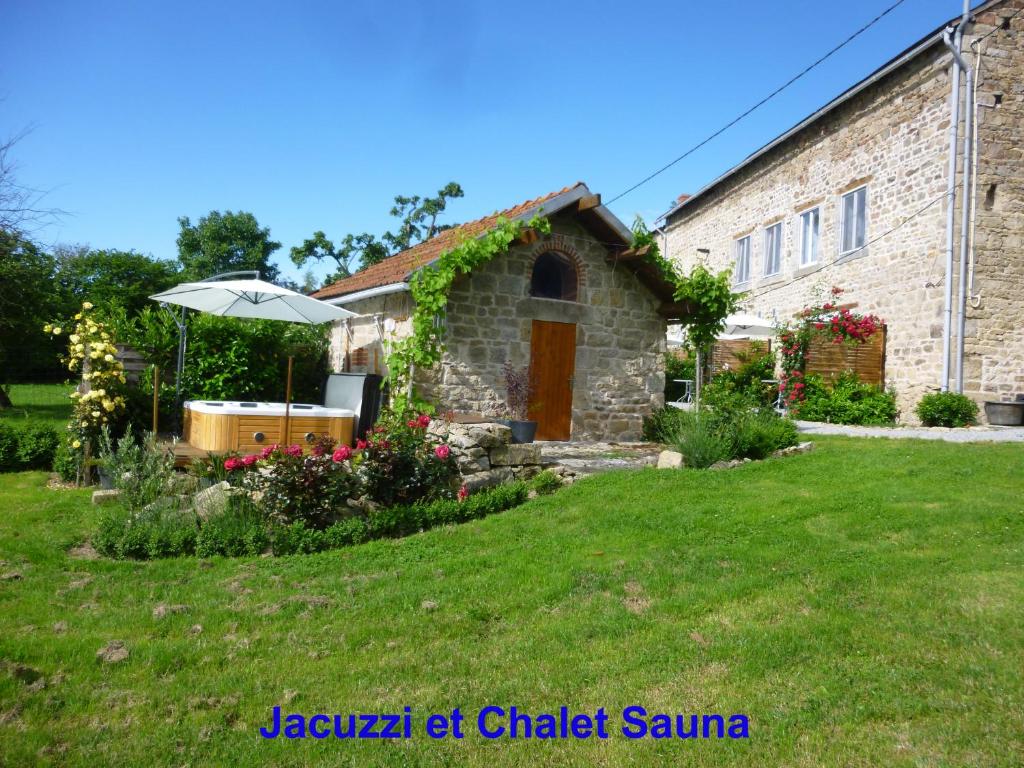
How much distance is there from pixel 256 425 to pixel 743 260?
15.0 m

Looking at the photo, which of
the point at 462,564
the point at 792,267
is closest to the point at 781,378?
the point at 792,267

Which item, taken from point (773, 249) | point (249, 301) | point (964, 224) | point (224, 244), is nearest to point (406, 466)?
point (249, 301)

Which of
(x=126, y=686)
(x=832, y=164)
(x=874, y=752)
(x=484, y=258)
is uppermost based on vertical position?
(x=832, y=164)

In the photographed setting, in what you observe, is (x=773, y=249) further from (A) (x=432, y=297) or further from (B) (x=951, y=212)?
(A) (x=432, y=297)

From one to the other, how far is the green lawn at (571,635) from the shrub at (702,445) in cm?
173

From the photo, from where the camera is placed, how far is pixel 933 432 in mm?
11109

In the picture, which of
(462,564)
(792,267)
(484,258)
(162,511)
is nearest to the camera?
(462,564)

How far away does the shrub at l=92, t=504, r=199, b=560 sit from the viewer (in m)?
5.85

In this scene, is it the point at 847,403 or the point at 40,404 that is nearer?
the point at 847,403

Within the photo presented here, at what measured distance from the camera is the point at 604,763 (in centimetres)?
293

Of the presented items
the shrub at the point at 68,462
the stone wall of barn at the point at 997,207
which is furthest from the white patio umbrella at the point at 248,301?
the stone wall of barn at the point at 997,207

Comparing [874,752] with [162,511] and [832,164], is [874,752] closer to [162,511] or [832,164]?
[162,511]

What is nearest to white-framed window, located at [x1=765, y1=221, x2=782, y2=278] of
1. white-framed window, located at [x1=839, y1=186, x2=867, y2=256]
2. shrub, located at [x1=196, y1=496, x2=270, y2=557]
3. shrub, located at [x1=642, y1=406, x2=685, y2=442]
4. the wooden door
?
white-framed window, located at [x1=839, y1=186, x2=867, y2=256]

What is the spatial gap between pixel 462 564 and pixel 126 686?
251 centimetres
